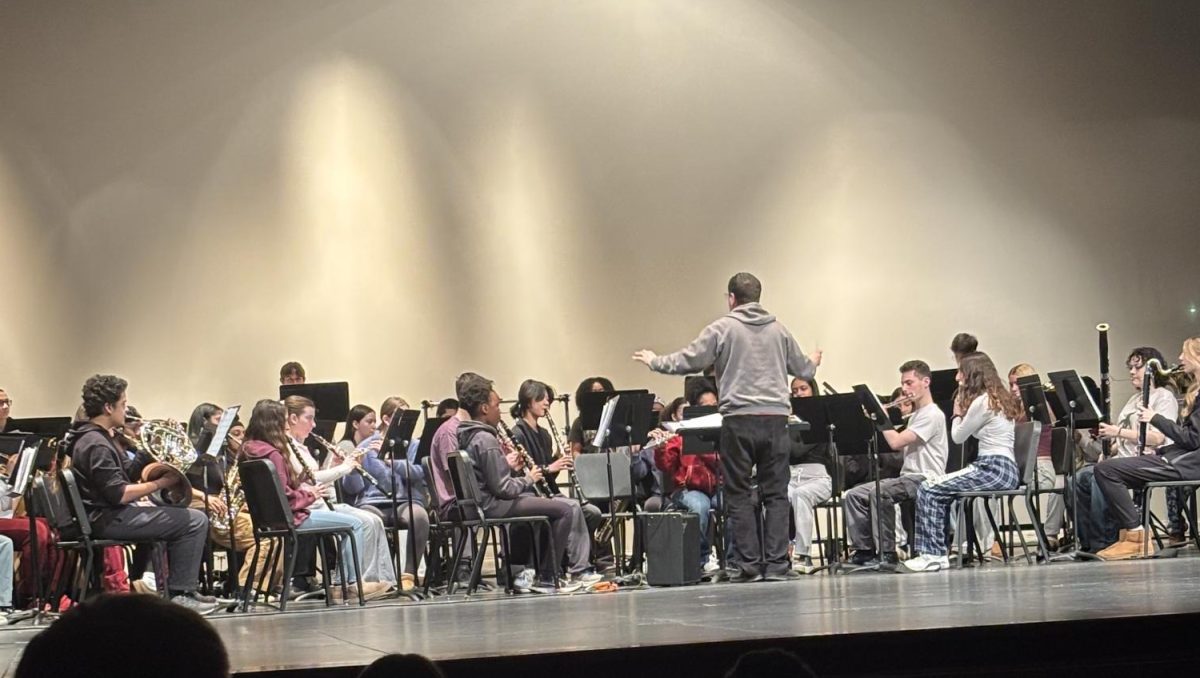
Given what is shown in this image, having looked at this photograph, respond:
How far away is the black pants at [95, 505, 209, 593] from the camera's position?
6.75 meters

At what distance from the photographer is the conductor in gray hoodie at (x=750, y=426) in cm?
740

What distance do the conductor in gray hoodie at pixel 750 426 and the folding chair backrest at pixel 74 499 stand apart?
280 cm

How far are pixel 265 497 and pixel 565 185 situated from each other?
4919mm

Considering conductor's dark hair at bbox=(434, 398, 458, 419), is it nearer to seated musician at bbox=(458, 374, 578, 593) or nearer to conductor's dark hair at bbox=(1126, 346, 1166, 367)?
seated musician at bbox=(458, 374, 578, 593)

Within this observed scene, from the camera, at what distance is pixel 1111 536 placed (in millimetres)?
8602

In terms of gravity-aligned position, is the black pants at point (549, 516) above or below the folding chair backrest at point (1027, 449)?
below

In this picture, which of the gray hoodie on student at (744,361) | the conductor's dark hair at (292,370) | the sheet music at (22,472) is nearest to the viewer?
the sheet music at (22,472)

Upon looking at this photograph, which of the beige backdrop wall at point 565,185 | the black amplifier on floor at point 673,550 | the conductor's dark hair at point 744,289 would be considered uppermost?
the beige backdrop wall at point 565,185

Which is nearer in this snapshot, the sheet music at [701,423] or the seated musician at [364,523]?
the sheet music at [701,423]

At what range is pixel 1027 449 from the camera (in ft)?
26.5

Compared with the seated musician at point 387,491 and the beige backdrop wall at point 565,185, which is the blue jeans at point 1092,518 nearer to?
the beige backdrop wall at point 565,185

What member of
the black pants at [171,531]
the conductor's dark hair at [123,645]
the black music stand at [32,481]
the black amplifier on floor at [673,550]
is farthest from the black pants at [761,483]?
the conductor's dark hair at [123,645]

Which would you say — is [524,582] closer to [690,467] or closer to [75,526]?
[690,467]

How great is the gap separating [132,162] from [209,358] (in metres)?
1.55
